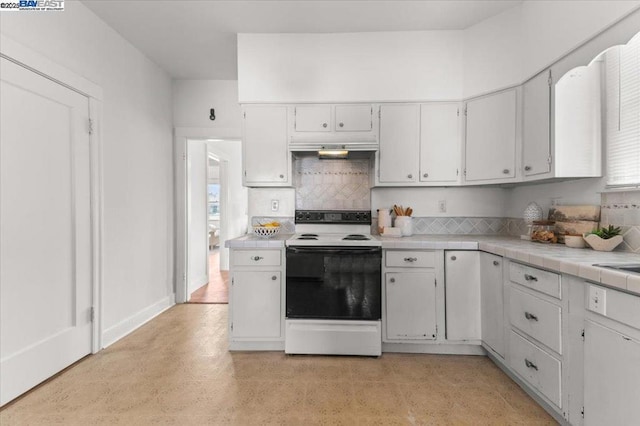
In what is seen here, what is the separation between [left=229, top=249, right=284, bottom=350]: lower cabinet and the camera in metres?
2.51

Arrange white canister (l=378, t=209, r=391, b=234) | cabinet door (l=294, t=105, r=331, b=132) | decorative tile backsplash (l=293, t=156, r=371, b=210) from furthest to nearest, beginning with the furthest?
decorative tile backsplash (l=293, t=156, r=371, b=210), white canister (l=378, t=209, r=391, b=234), cabinet door (l=294, t=105, r=331, b=132)

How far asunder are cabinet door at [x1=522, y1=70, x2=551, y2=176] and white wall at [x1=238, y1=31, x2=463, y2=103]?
0.58 metres

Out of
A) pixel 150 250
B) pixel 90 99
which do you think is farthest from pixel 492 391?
pixel 90 99

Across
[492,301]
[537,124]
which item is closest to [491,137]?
[537,124]

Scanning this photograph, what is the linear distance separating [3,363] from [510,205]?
13.0 ft

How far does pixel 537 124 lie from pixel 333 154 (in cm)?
158

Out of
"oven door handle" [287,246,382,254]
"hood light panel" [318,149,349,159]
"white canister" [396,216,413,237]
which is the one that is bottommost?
"oven door handle" [287,246,382,254]

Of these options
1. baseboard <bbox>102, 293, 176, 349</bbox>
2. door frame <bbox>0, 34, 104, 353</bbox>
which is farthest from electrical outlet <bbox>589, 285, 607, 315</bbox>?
baseboard <bbox>102, 293, 176, 349</bbox>

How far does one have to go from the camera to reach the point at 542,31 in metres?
2.23

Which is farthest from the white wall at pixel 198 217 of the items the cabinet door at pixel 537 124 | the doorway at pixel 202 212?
the cabinet door at pixel 537 124

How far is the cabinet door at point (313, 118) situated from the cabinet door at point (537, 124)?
156 centimetres

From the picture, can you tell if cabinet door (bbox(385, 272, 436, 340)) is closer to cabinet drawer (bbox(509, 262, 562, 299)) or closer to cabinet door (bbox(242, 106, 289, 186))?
cabinet drawer (bbox(509, 262, 562, 299))

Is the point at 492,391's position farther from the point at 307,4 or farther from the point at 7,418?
the point at 307,4

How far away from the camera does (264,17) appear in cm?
262
